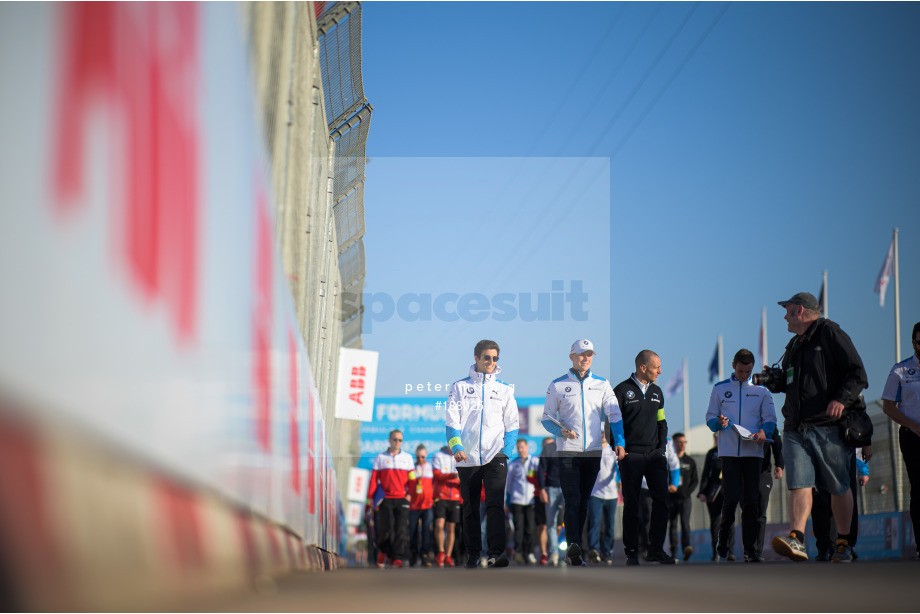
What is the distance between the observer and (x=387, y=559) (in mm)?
15734

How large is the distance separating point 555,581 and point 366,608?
2118mm

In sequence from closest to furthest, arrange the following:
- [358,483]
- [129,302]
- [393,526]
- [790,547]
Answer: [129,302] → [790,547] → [393,526] → [358,483]

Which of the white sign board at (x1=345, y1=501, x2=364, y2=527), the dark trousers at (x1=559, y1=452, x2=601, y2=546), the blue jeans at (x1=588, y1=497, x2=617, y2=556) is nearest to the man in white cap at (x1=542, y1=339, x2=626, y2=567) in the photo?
the dark trousers at (x1=559, y1=452, x2=601, y2=546)

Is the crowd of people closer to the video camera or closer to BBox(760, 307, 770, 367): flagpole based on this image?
the video camera

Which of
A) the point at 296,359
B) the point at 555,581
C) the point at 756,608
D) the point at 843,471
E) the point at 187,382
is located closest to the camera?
the point at 187,382

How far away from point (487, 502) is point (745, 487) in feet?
8.23

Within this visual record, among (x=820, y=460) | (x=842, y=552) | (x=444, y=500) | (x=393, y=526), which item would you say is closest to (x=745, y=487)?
(x=842, y=552)

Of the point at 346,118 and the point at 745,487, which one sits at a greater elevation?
the point at 346,118

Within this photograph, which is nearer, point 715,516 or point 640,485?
point 640,485

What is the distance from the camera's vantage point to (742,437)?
30.6 feet

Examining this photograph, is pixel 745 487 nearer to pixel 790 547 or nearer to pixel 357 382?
pixel 790 547

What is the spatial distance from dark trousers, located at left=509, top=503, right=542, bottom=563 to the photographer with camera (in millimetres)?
8584

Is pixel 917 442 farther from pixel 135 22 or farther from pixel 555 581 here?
pixel 135 22

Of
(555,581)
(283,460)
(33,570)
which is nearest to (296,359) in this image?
(283,460)
